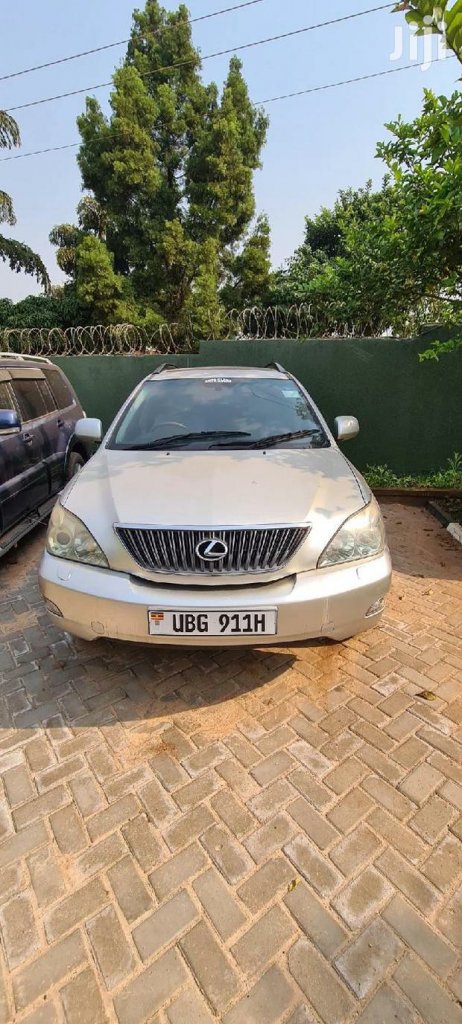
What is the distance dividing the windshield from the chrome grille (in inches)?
35.9

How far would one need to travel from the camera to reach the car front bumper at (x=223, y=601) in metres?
1.98

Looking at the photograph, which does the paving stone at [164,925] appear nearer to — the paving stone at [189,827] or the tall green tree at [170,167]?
the paving stone at [189,827]

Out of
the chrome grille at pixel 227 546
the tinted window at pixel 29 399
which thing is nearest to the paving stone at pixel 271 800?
the chrome grille at pixel 227 546

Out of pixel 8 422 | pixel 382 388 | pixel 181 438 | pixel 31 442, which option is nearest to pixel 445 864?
pixel 181 438

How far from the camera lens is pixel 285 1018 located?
3.97 feet

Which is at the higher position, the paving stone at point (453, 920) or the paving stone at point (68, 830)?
the paving stone at point (68, 830)

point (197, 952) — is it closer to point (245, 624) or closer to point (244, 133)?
point (245, 624)

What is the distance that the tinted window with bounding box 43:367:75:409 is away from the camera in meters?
5.01

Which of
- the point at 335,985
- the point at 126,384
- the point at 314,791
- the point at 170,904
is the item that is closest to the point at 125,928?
the point at 170,904

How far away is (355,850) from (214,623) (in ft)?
3.00

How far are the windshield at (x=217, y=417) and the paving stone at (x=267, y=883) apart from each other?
2.00 metres

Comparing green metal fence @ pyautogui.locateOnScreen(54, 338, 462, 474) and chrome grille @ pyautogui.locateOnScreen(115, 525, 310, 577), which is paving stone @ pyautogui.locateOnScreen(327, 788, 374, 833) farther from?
green metal fence @ pyautogui.locateOnScreen(54, 338, 462, 474)

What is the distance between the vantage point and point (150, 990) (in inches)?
49.8

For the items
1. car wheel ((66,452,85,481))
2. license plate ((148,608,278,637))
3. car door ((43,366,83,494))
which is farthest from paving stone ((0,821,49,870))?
car wheel ((66,452,85,481))
